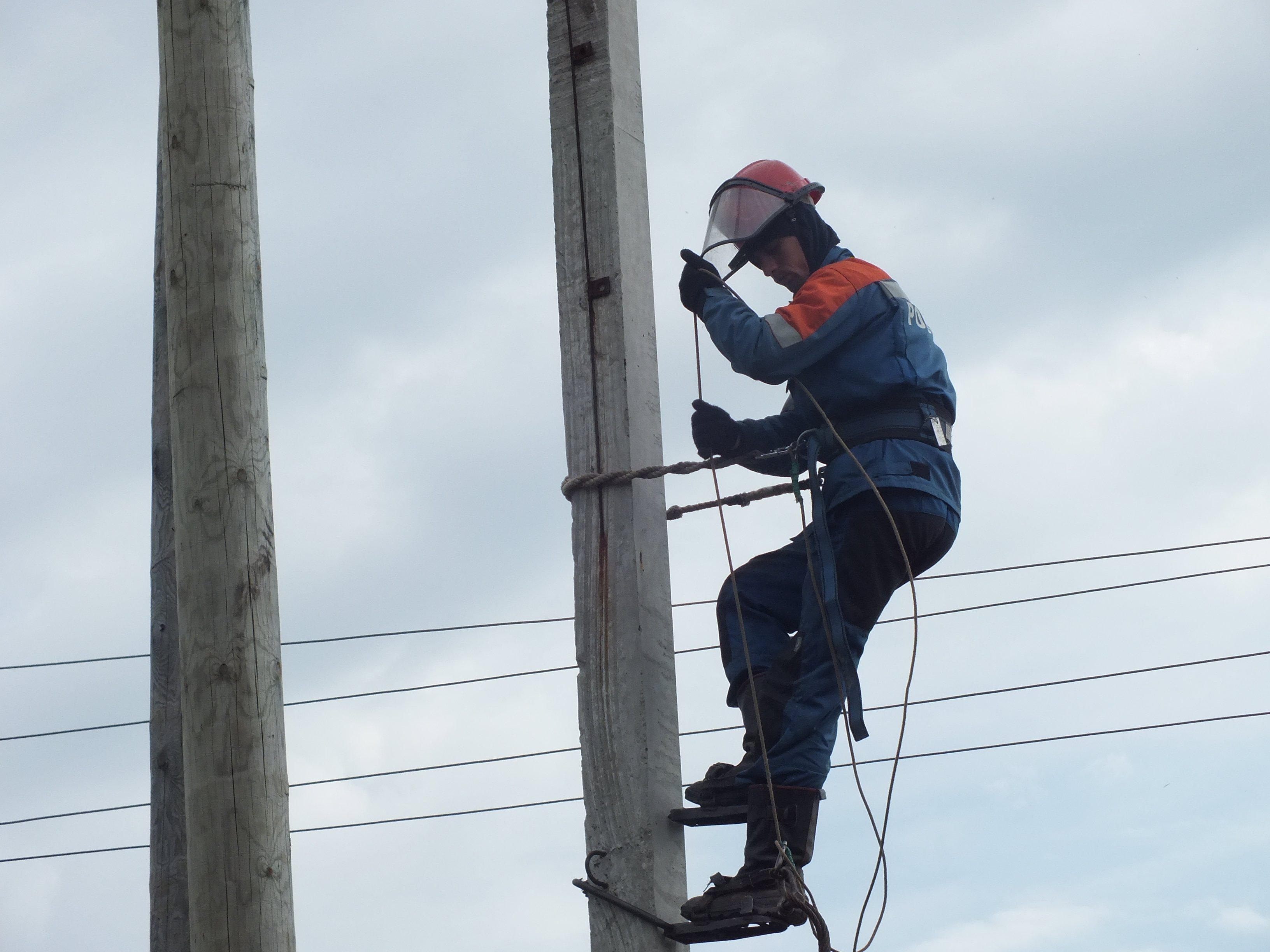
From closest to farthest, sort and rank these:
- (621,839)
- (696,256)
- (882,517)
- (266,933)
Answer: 1. (266,933)
2. (621,839)
3. (882,517)
4. (696,256)

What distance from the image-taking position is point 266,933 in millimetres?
3150

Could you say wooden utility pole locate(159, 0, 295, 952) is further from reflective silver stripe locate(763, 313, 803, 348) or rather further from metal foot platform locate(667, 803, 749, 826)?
reflective silver stripe locate(763, 313, 803, 348)

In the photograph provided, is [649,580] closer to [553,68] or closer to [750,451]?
[750,451]

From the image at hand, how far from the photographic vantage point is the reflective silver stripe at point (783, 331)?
3.63 meters

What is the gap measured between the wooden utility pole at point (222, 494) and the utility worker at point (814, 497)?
37.5 inches

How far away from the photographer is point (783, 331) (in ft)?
12.0

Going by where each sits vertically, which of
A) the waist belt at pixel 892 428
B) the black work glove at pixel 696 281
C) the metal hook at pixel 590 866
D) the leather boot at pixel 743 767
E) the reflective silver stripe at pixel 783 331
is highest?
the black work glove at pixel 696 281

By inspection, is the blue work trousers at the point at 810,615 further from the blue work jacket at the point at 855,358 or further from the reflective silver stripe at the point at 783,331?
the reflective silver stripe at the point at 783,331

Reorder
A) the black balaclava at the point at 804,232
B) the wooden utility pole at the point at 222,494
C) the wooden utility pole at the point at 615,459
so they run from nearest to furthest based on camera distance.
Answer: the wooden utility pole at the point at 222,494, the wooden utility pole at the point at 615,459, the black balaclava at the point at 804,232

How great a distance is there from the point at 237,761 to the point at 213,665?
21cm

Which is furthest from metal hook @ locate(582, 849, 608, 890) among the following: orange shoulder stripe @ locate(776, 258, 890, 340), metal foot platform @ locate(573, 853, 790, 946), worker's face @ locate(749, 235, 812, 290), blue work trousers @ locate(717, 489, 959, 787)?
worker's face @ locate(749, 235, 812, 290)

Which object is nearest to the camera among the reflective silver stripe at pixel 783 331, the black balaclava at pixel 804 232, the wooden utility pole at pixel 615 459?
the wooden utility pole at pixel 615 459

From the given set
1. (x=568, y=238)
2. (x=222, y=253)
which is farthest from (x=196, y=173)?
(x=568, y=238)

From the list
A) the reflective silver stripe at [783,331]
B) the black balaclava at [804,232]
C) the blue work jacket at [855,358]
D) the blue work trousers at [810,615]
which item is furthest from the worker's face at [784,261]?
the blue work trousers at [810,615]
